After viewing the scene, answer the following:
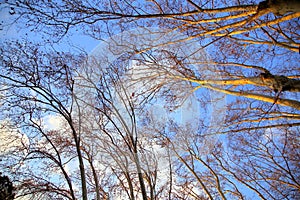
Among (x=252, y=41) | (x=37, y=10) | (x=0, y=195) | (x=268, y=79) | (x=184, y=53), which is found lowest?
(x=0, y=195)

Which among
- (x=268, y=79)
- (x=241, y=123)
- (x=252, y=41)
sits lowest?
(x=268, y=79)

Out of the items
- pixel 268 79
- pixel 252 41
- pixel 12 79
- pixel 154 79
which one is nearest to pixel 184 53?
pixel 154 79

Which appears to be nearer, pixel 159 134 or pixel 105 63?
pixel 105 63

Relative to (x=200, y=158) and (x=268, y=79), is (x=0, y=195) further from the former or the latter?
(x=268, y=79)

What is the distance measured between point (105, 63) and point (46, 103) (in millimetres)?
3482

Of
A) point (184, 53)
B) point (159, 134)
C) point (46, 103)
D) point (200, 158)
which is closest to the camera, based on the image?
point (184, 53)

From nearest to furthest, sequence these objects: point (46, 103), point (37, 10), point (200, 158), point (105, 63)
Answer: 1. point (37, 10)
2. point (105, 63)
3. point (46, 103)
4. point (200, 158)

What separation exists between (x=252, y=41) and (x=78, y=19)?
3.80m

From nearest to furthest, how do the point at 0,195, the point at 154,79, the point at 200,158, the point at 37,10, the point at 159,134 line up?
the point at 37,10
the point at 154,79
the point at 159,134
the point at 0,195
the point at 200,158

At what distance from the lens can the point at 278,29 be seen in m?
4.39

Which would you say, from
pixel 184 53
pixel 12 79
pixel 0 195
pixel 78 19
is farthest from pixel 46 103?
pixel 184 53

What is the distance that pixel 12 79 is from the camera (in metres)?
6.45

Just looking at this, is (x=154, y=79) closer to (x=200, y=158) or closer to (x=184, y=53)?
(x=184, y=53)

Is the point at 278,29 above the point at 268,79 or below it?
above
